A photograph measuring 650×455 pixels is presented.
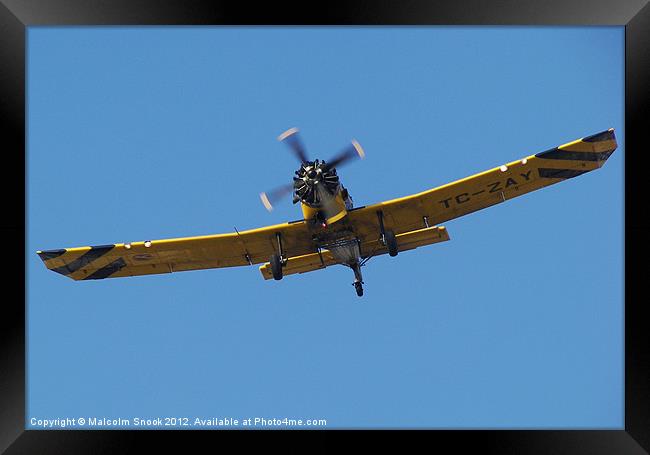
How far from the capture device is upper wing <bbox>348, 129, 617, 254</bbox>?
75.3ft

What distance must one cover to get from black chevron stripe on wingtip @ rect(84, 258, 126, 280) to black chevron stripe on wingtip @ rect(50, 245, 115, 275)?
16.7 inches

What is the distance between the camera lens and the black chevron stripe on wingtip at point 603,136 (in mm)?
22125

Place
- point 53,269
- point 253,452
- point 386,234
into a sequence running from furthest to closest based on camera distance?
point 53,269 < point 386,234 < point 253,452

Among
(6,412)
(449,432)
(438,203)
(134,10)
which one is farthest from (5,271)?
(438,203)

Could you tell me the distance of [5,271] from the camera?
646 inches

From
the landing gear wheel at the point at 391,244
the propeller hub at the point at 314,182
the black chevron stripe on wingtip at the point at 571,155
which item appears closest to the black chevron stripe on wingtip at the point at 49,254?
the propeller hub at the point at 314,182

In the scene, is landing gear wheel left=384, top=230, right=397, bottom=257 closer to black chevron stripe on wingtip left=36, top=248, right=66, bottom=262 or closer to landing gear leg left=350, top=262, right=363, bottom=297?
landing gear leg left=350, top=262, right=363, bottom=297

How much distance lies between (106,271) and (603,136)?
13.0 meters

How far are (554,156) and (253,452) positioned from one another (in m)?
11.0

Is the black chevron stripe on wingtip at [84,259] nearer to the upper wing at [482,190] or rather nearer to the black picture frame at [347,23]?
the upper wing at [482,190]

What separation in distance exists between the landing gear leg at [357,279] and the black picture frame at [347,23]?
7.68m

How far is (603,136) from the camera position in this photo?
22.2 metres

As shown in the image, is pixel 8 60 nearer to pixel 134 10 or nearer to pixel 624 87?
pixel 134 10

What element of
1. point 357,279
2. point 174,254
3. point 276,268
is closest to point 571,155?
point 357,279
